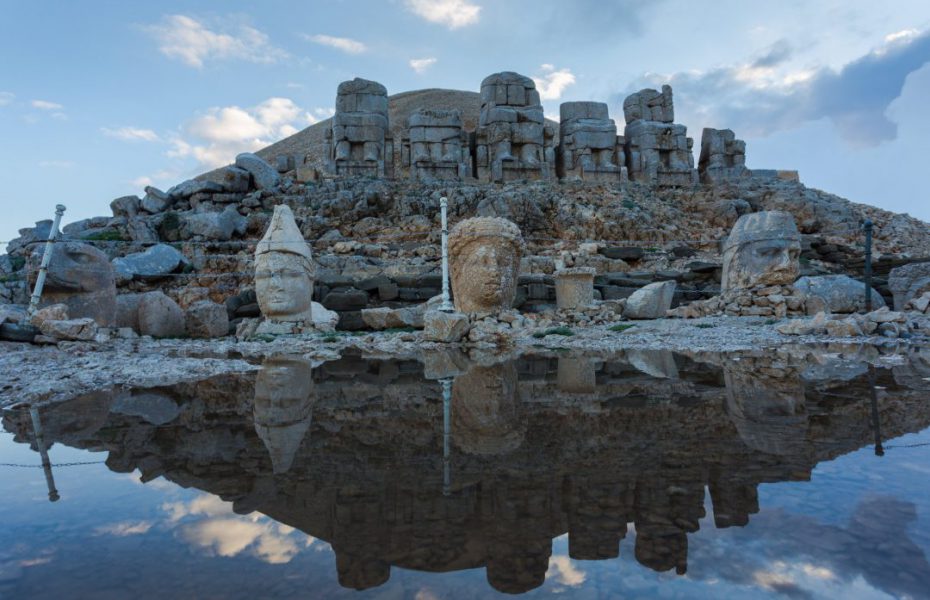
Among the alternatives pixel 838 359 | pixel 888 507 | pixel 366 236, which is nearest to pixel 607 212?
pixel 366 236

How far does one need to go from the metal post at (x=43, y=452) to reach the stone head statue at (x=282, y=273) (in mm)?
5699

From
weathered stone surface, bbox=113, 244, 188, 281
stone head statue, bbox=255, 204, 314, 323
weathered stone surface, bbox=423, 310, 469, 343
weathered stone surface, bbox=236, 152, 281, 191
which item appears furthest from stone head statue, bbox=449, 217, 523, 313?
weathered stone surface, bbox=236, 152, 281, 191

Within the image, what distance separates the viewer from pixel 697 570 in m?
1.44

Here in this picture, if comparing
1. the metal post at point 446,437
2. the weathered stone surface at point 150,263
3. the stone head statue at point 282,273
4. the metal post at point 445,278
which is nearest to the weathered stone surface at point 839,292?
the metal post at point 445,278

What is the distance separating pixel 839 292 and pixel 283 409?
9.91 m

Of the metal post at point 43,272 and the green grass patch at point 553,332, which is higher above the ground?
the metal post at point 43,272

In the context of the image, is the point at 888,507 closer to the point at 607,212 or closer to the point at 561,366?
the point at 561,366

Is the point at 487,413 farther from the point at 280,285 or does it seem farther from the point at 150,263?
the point at 150,263

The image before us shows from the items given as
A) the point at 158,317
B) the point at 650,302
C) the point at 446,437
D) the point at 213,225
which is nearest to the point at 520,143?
the point at 213,225

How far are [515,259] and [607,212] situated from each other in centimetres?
1217

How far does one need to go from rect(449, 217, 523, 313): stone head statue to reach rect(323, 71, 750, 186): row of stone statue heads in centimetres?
1389

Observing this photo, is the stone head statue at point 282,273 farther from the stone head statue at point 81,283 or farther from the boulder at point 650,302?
the boulder at point 650,302

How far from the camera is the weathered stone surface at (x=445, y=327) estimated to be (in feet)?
24.3

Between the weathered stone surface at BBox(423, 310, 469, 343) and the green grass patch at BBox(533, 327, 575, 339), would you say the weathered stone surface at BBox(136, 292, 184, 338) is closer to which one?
the weathered stone surface at BBox(423, 310, 469, 343)
